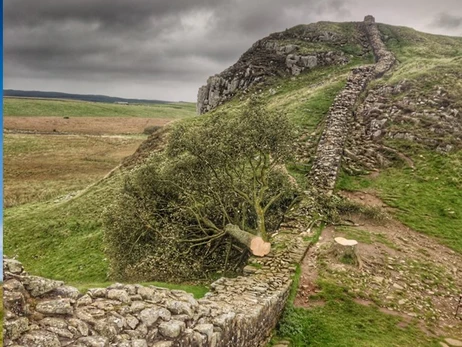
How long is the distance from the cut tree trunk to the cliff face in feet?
184

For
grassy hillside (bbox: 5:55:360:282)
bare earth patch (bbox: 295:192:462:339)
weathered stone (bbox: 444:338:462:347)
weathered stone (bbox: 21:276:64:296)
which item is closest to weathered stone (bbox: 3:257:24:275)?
weathered stone (bbox: 21:276:64:296)

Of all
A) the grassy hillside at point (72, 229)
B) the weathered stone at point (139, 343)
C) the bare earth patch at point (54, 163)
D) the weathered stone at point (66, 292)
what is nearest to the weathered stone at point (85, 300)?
the weathered stone at point (66, 292)

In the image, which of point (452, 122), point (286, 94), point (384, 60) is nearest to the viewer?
point (452, 122)

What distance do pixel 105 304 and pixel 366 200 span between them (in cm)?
2295

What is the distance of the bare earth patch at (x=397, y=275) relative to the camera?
16219mm

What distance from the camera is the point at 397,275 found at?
738 inches

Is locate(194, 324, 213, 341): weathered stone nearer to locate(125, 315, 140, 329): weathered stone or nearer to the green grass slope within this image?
locate(125, 315, 140, 329): weathered stone

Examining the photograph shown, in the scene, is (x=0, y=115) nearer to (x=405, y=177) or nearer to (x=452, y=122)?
(x=405, y=177)

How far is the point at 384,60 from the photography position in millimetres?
67312

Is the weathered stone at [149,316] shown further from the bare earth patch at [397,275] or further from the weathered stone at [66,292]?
the bare earth patch at [397,275]

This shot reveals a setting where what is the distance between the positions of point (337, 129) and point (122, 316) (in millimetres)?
32679

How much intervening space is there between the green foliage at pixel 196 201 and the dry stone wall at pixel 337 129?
8832mm

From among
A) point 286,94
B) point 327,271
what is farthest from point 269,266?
point 286,94

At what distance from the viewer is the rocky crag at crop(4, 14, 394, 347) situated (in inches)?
277
